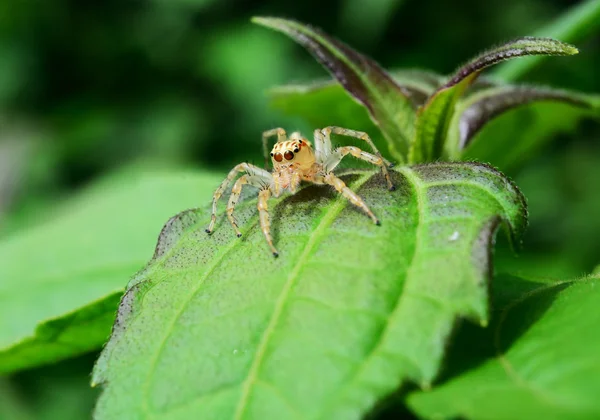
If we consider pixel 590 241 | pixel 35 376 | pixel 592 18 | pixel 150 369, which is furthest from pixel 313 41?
pixel 35 376

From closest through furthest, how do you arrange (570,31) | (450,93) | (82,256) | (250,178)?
1. (450,93)
2. (250,178)
3. (570,31)
4. (82,256)

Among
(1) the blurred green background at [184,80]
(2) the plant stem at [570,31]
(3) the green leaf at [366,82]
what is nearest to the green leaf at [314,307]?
(3) the green leaf at [366,82]

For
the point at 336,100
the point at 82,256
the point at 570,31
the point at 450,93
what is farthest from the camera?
the point at 82,256

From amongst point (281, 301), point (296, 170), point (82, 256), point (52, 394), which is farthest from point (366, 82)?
point (52, 394)

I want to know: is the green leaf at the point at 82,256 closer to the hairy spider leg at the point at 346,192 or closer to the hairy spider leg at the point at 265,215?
the hairy spider leg at the point at 265,215

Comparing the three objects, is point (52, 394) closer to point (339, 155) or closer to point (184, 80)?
point (184, 80)

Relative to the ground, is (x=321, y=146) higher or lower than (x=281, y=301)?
higher

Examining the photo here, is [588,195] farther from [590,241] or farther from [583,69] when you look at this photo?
[583,69]
